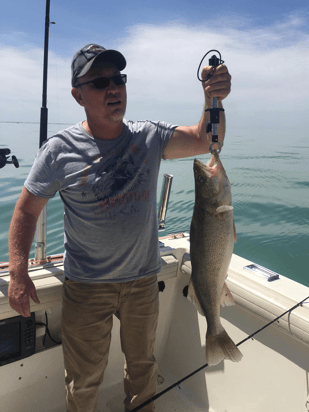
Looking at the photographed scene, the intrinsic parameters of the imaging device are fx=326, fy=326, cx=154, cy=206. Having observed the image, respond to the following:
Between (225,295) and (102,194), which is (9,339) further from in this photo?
(225,295)

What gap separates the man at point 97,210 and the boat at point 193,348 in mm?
292

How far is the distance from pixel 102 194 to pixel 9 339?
1.18 m

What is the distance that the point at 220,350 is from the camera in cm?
176

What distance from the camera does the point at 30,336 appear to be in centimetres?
225

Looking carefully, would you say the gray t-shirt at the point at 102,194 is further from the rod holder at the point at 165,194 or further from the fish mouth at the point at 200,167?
the rod holder at the point at 165,194

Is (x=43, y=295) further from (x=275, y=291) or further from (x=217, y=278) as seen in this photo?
(x=275, y=291)

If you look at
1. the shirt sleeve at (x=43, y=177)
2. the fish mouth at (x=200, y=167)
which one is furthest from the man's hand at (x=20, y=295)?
the fish mouth at (x=200, y=167)

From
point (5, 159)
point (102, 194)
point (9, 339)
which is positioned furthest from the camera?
point (5, 159)

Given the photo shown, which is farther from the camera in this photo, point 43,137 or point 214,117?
point 43,137

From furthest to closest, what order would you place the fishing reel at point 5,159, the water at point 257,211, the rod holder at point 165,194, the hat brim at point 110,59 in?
the water at point 257,211
the rod holder at point 165,194
the fishing reel at point 5,159
the hat brim at point 110,59

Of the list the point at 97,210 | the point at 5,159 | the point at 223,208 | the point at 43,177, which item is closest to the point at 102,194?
the point at 97,210

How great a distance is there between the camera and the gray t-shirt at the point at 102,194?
193 cm

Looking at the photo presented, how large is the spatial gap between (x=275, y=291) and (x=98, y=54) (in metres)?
1.84

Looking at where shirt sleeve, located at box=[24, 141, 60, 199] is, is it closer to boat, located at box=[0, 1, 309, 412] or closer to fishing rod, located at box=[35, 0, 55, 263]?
fishing rod, located at box=[35, 0, 55, 263]
